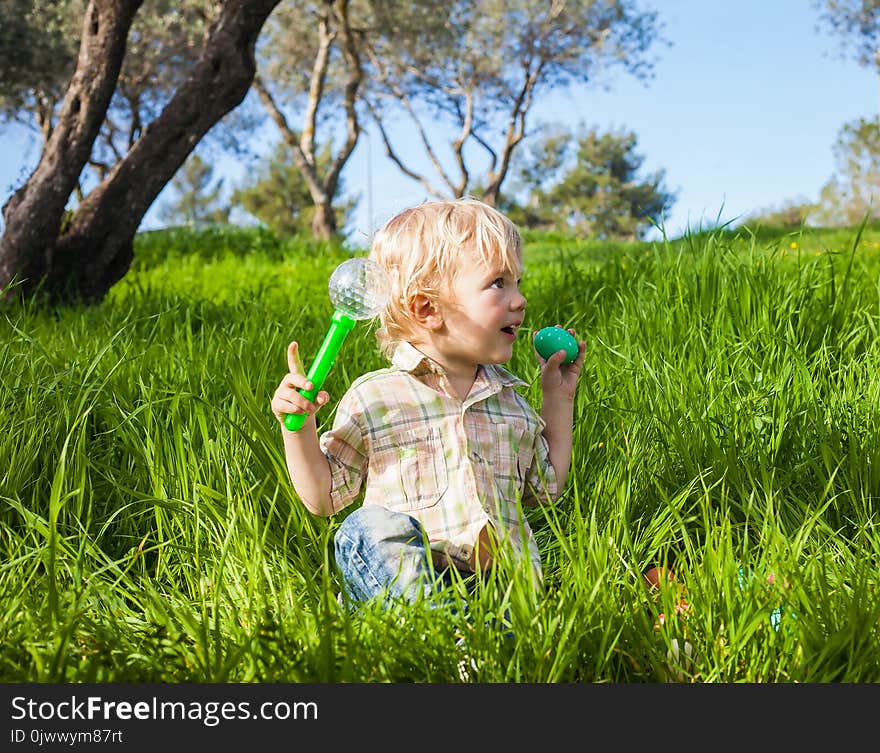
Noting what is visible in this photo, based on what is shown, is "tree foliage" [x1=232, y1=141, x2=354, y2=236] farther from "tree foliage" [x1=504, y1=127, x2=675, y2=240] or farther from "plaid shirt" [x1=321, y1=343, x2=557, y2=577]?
"plaid shirt" [x1=321, y1=343, x2=557, y2=577]

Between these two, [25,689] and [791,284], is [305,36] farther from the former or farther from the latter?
[25,689]

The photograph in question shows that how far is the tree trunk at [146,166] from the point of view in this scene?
18.0ft

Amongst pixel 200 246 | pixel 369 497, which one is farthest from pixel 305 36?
pixel 369 497

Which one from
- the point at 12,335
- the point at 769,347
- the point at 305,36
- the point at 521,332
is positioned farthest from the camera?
the point at 305,36


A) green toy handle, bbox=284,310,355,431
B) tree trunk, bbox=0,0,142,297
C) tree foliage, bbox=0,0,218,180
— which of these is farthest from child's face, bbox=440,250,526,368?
tree foliage, bbox=0,0,218,180

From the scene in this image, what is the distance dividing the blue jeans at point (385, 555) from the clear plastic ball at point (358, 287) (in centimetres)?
45

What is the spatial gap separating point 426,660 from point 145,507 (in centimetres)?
122

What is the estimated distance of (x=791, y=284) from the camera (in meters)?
3.54

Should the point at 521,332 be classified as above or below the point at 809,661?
above

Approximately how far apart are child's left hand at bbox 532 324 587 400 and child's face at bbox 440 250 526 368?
187 millimetres

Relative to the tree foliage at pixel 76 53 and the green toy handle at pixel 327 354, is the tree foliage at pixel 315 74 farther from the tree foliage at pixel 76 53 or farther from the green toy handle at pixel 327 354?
the green toy handle at pixel 327 354

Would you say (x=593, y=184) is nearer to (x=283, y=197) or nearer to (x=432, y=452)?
(x=283, y=197)

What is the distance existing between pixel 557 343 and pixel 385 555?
2.13 ft

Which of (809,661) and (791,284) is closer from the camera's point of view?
(809,661)
